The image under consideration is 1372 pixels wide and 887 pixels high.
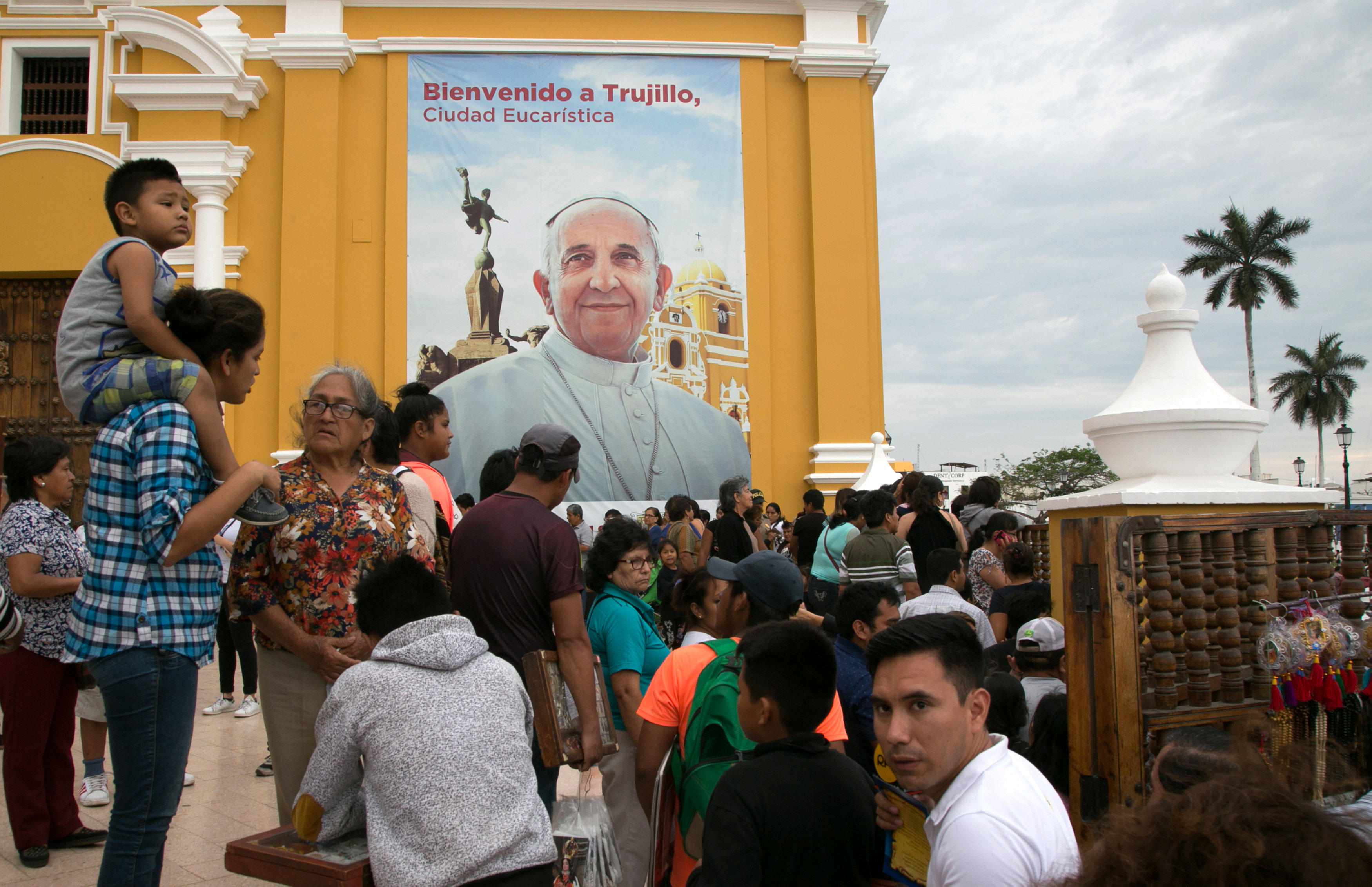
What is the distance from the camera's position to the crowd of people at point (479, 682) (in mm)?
2020

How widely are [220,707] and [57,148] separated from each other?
29.7 feet

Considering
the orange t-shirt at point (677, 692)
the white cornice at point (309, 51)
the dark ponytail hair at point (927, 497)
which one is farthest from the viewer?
the white cornice at point (309, 51)

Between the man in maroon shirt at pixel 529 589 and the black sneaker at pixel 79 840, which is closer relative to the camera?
the man in maroon shirt at pixel 529 589

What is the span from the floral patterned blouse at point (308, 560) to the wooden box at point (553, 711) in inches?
22.0

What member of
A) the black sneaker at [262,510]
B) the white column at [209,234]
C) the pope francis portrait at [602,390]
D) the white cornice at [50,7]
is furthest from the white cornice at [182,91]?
the black sneaker at [262,510]

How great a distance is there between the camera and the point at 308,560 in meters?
3.12

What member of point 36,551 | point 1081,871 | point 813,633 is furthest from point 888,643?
point 36,551

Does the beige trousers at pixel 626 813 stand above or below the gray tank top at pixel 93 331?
below

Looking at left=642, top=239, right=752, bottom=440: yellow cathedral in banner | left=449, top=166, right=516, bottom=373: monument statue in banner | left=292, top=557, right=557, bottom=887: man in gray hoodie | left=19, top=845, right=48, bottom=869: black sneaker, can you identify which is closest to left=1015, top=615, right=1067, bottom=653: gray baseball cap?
left=292, top=557, right=557, bottom=887: man in gray hoodie

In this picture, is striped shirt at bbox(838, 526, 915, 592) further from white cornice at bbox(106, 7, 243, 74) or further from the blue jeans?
white cornice at bbox(106, 7, 243, 74)

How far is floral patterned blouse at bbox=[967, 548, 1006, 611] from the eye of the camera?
626 centimetres

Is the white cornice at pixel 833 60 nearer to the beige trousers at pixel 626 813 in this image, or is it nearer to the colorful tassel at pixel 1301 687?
the beige trousers at pixel 626 813

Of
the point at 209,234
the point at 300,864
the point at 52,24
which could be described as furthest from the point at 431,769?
the point at 52,24

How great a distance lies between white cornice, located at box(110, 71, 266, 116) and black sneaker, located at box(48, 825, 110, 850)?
10849mm
